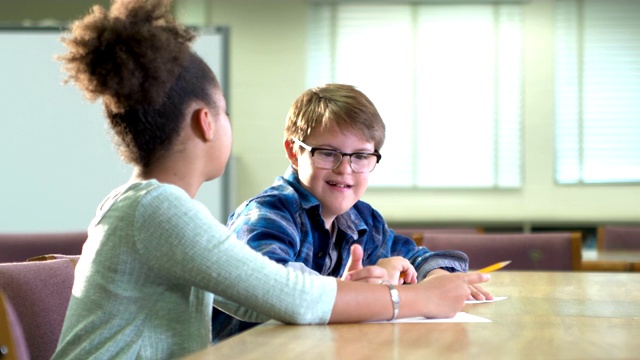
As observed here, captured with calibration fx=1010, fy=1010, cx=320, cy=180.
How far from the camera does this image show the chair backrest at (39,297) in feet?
5.98

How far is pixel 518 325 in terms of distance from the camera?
4.87ft

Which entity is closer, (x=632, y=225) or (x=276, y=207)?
(x=276, y=207)

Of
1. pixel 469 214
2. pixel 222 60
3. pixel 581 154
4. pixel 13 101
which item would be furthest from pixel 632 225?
pixel 13 101

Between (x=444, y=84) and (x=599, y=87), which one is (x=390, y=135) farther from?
(x=599, y=87)

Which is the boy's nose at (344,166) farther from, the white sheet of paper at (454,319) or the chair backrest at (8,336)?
the chair backrest at (8,336)

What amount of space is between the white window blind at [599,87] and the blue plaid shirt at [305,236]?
18.8ft

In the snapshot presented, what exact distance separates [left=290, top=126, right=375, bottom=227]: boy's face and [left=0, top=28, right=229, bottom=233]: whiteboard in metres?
3.29

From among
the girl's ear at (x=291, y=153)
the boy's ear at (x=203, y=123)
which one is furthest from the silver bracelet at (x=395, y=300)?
the girl's ear at (x=291, y=153)

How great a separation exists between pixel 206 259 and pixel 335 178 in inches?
32.9

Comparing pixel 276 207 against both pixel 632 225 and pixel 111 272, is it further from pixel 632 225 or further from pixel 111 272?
pixel 632 225

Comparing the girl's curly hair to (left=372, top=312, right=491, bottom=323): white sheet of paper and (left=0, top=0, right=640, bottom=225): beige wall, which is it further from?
(left=0, top=0, right=640, bottom=225): beige wall

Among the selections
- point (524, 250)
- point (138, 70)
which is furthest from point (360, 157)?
point (524, 250)

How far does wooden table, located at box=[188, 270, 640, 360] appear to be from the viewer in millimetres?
1187

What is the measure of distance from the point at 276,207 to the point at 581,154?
6.22m
